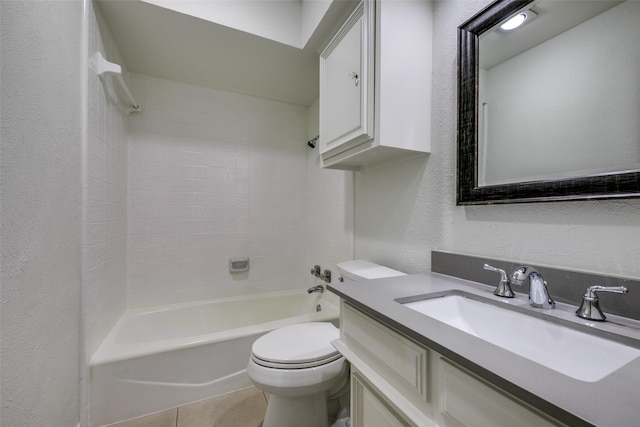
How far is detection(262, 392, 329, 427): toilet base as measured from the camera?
1162 mm

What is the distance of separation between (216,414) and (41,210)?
1.28 m

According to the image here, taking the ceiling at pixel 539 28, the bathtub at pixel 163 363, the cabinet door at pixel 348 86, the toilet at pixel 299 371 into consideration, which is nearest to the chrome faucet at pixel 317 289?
the bathtub at pixel 163 363

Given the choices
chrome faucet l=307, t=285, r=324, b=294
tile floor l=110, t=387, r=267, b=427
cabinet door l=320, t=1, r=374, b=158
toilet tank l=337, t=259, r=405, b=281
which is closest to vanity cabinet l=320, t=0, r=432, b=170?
cabinet door l=320, t=1, r=374, b=158

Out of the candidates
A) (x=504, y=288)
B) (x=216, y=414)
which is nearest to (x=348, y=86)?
(x=504, y=288)

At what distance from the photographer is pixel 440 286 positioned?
901 millimetres

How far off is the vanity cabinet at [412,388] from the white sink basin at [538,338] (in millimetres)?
175

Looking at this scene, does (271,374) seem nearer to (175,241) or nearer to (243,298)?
(243,298)

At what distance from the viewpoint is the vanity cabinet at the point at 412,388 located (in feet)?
1.37

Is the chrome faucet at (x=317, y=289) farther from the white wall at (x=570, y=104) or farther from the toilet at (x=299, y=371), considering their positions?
the white wall at (x=570, y=104)

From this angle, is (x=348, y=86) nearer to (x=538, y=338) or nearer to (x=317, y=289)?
(x=538, y=338)

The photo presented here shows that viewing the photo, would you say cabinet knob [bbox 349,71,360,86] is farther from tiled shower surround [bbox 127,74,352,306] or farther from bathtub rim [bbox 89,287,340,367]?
bathtub rim [bbox 89,287,340,367]

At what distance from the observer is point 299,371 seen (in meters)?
1.07

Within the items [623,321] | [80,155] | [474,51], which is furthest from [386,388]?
[80,155]

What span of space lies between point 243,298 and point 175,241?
0.73 m
